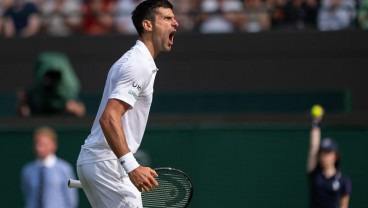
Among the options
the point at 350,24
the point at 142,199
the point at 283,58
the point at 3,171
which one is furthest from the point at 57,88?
the point at 142,199

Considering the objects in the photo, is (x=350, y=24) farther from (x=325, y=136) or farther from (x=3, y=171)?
(x=3, y=171)

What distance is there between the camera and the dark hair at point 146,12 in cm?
562

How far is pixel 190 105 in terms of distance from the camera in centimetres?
1303

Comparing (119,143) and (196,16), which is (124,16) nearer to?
(196,16)

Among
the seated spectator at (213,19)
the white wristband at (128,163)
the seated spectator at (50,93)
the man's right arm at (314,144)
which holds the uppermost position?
the seated spectator at (213,19)

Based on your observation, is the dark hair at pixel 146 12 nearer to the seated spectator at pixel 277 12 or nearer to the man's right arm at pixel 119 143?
the man's right arm at pixel 119 143

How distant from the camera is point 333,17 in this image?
13.3 metres

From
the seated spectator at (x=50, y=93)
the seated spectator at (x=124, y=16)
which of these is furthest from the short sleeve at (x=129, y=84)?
the seated spectator at (x=124, y=16)

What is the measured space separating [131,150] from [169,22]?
0.83 meters

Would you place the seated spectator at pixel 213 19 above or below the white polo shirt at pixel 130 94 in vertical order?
above

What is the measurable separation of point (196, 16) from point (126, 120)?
852cm

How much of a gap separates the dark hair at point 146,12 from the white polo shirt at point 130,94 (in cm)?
13

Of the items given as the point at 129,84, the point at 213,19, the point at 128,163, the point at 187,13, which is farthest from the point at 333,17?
the point at 128,163

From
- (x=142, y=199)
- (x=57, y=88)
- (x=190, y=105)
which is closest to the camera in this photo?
(x=142, y=199)
